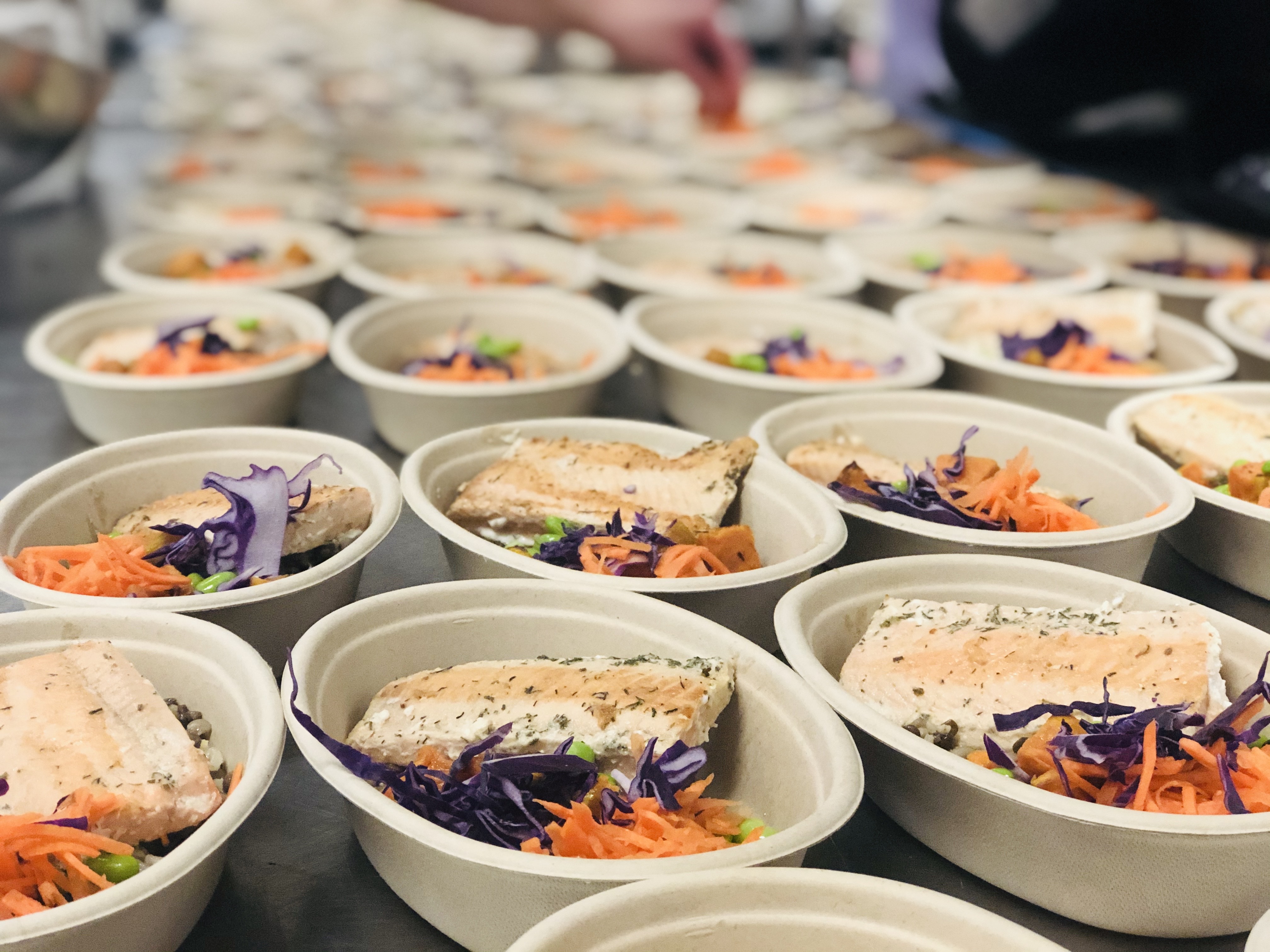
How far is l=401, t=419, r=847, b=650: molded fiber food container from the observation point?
2.03m

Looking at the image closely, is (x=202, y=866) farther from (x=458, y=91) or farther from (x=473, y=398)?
(x=458, y=91)

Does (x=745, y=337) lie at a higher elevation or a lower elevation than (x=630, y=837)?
higher

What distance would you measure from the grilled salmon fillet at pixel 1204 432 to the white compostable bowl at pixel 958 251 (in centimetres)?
123

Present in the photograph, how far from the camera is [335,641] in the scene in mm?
1852

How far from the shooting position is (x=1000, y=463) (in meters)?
2.90

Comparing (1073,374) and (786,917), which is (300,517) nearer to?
(786,917)

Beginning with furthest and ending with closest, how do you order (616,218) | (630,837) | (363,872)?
(616,218)
(363,872)
(630,837)

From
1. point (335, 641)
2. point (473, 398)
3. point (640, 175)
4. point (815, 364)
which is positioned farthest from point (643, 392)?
point (640, 175)

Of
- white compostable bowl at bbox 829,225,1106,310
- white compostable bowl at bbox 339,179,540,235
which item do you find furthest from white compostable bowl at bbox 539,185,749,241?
white compostable bowl at bbox 829,225,1106,310

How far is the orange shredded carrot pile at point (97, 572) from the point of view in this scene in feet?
6.56

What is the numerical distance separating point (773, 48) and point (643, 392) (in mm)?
7303

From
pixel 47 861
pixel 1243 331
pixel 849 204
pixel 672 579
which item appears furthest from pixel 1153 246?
pixel 47 861

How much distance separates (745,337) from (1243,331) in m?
1.72

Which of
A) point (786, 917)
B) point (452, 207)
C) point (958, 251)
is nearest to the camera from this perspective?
point (786, 917)
